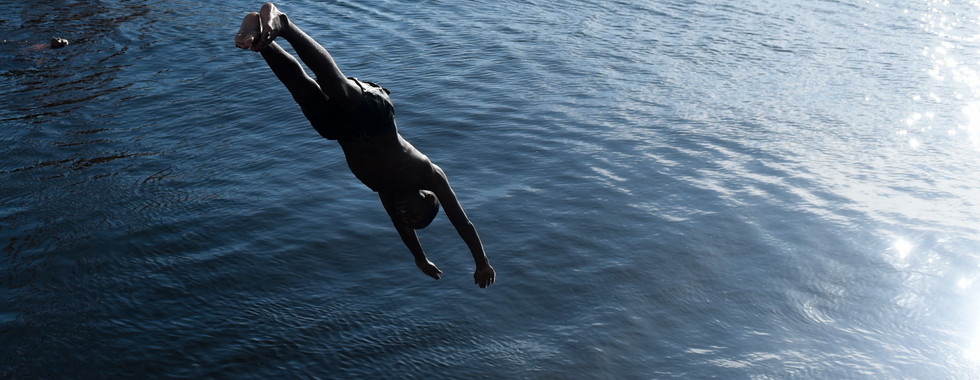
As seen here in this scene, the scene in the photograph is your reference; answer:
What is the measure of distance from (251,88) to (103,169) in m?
5.55

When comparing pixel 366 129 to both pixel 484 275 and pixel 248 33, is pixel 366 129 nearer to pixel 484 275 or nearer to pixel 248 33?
pixel 248 33

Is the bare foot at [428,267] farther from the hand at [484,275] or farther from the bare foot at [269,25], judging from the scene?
the bare foot at [269,25]

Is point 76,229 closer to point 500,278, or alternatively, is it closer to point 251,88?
point 500,278

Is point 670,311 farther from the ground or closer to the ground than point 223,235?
farther from the ground

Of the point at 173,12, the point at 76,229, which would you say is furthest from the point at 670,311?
the point at 173,12

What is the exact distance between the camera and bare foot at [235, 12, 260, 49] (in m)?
5.34

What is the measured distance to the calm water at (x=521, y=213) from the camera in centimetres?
1044

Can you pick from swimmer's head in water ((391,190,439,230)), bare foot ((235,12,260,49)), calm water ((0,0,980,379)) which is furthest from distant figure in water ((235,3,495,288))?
calm water ((0,0,980,379))

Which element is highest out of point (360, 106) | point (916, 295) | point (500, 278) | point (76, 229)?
point (360, 106)

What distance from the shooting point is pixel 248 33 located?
5477 millimetres

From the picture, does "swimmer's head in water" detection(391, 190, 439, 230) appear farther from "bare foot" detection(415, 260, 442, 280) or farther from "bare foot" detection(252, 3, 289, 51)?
"bare foot" detection(252, 3, 289, 51)

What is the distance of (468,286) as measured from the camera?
464 inches

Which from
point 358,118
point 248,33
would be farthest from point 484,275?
point 248,33

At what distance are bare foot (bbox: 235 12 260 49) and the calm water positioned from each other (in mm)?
5408
